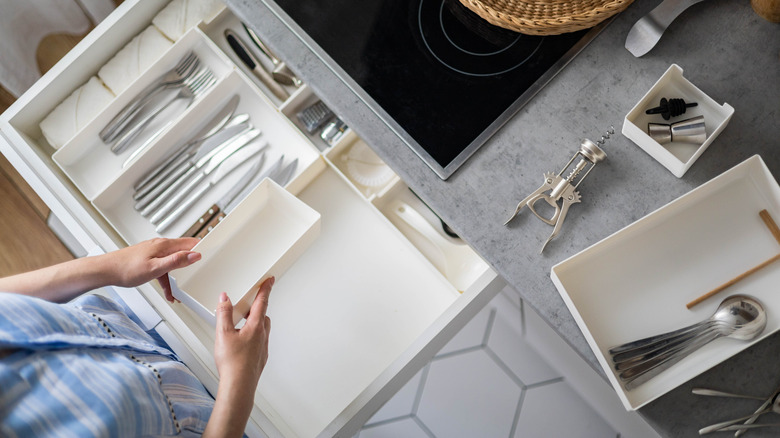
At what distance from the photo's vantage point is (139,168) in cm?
101

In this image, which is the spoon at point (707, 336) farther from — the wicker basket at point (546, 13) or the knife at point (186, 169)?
the knife at point (186, 169)

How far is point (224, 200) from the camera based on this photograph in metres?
1.01

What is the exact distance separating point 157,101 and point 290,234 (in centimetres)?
33

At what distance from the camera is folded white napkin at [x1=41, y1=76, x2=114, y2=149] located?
1.05 meters

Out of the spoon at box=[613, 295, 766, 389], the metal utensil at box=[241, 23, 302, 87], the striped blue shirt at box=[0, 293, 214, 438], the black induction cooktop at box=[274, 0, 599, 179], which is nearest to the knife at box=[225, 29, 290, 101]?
the metal utensil at box=[241, 23, 302, 87]

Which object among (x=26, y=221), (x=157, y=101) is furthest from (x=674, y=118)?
(x=26, y=221)

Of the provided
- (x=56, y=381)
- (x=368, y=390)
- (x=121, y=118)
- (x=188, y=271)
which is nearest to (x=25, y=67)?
(x=121, y=118)

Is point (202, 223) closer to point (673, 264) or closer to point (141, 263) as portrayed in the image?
point (141, 263)

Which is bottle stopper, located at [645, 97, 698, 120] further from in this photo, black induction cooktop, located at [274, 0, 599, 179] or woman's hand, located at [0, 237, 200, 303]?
woman's hand, located at [0, 237, 200, 303]

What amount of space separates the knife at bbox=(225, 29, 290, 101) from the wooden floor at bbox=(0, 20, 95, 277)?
528 millimetres

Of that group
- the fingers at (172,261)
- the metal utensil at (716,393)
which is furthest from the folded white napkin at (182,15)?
the metal utensil at (716,393)

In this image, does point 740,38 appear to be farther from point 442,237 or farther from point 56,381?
point 56,381

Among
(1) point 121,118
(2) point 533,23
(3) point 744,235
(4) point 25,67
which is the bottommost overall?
(3) point 744,235

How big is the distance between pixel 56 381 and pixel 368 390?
1.26 feet
